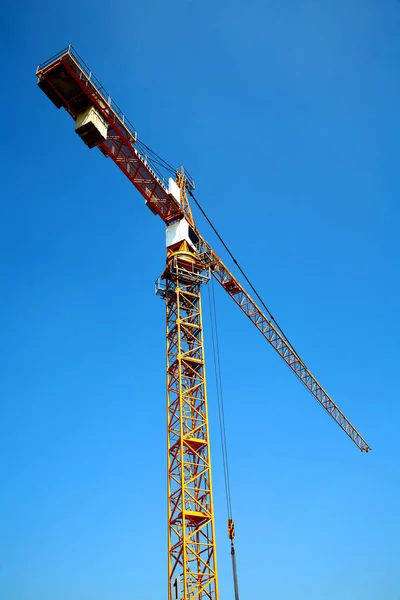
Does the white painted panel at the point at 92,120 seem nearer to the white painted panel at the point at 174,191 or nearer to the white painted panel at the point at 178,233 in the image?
the white painted panel at the point at 174,191

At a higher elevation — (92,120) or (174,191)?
(174,191)

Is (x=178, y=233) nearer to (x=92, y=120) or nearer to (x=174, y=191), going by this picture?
(x=174, y=191)

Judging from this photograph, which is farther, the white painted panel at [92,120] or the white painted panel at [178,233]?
the white painted panel at [178,233]

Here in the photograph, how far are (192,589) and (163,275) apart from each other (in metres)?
16.7

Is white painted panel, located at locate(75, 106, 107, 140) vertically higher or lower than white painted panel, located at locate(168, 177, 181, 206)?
lower

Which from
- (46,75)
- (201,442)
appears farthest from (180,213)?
(201,442)

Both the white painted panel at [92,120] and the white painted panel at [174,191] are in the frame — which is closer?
the white painted panel at [92,120]

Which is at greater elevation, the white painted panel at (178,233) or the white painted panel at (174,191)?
the white painted panel at (174,191)

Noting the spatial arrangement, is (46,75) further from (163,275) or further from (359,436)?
(359,436)

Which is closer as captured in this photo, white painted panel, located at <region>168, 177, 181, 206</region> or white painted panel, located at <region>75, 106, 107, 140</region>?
white painted panel, located at <region>75, 106, 107, 140</region>

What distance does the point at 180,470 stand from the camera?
27391 mm

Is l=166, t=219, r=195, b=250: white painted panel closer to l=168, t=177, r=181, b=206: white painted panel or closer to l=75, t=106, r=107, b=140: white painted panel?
l=168, t=177, r=181, b=206: white painted panel

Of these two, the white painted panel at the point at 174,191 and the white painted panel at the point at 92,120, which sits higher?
the white painted panel at the point at 174,191

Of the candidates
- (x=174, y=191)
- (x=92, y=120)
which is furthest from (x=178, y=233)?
(x=92, y=120)
